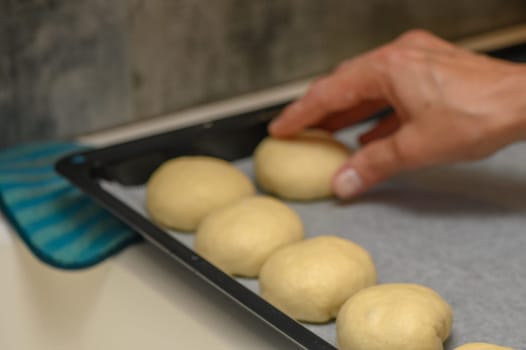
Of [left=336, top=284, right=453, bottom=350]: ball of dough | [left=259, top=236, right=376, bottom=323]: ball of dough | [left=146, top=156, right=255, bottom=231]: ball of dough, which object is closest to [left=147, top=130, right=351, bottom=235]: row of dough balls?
[left=146, top=156, right=255, bottom=231]: ball of dough

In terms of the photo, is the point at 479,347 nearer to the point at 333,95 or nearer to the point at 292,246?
the point at 292,246

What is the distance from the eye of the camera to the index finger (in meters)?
0.97

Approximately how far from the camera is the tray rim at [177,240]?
27.2 inches

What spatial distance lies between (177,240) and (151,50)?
435 millimetres

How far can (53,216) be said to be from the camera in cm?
99

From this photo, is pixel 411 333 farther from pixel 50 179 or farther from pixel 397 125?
pixel 50 179

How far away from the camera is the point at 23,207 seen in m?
0.99

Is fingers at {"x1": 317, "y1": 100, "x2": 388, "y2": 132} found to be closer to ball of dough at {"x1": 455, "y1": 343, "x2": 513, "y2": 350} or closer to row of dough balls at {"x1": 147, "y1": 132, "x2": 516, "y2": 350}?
row of dough balls at {"x1": 147, "y1": 132, "x2": 516, "y2": 350}

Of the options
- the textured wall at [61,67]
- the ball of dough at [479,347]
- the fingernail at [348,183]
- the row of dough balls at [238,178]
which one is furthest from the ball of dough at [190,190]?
the ball of dough at [479,347]

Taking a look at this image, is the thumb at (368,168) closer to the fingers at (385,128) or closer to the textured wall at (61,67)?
the fingers at (385,128)

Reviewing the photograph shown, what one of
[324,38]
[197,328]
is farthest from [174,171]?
[324,38]

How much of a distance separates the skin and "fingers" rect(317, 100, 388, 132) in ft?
0.30

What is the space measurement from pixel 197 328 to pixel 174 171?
9.2 inches

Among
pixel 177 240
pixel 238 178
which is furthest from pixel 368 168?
pixel 177 240
